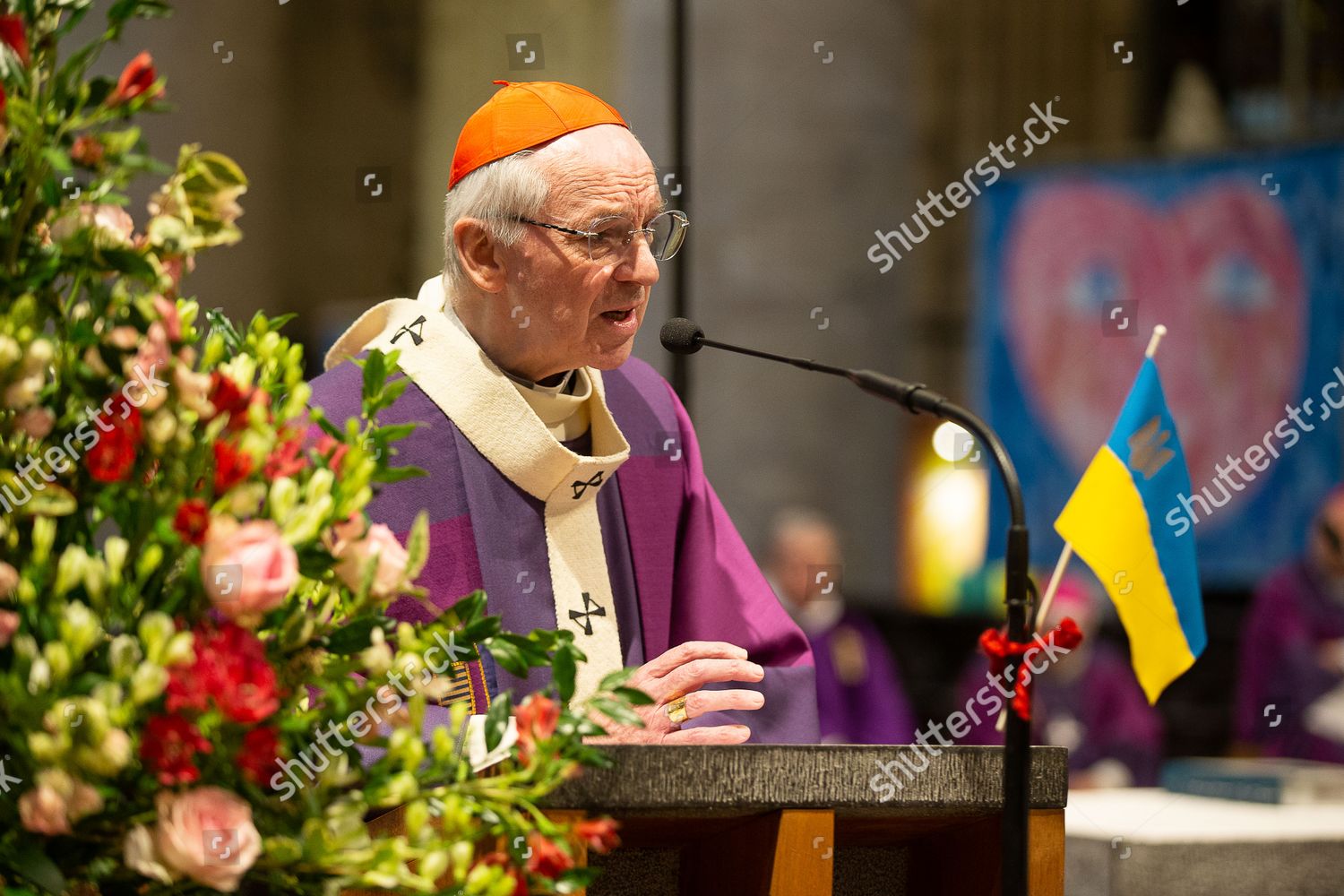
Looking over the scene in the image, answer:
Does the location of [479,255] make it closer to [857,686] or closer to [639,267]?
[639,267]

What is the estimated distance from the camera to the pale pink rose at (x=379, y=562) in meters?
1.24

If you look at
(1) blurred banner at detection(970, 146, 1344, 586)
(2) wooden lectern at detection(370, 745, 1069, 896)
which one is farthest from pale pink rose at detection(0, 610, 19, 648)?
(1) blurred banner at detection(970, 146, 1344, 586)

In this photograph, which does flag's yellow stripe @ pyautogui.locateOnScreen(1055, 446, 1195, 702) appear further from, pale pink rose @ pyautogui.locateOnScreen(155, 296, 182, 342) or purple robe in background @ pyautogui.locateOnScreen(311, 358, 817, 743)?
pale pink rose @ pyautogui.locateOnScreen(155, 296, 182, 342)

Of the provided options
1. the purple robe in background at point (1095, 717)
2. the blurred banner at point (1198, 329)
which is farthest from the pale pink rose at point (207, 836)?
the blurred banner at point (1198, 329)

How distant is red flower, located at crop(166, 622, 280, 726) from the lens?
1.14 metres

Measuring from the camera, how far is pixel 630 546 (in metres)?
2.68

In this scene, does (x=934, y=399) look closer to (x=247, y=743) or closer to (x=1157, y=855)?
(x=247, y=743)

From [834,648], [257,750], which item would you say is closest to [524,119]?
[257,750]

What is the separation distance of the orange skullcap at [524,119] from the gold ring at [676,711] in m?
0.98

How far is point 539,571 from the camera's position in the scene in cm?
258

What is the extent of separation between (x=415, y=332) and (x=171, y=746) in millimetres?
1512

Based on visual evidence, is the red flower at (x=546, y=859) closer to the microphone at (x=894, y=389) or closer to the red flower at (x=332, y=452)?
the red flower at (x=332, y=452)

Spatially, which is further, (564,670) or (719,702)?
(719,702)

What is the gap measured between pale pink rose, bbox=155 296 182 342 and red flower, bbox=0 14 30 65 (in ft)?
0.67
